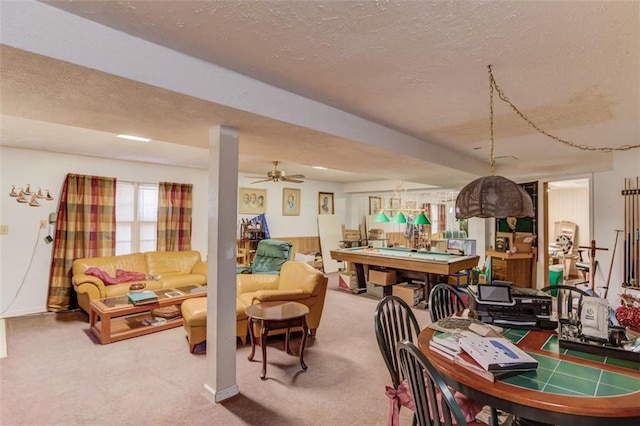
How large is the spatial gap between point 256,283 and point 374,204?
5.73m

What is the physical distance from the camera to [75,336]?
3.73m

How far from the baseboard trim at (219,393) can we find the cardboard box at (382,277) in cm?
343

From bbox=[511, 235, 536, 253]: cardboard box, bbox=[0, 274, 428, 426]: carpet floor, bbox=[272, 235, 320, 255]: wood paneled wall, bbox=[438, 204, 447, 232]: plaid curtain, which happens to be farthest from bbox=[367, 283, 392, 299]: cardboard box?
bbox=[438, 204, 447, 232]: plaid curtain

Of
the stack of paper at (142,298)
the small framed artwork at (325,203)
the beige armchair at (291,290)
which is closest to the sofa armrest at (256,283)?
the beige armchair at (291,290)

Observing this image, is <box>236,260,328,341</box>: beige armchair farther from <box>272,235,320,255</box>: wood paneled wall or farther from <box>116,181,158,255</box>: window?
<box>272,235,320,255</box>: wood paneled wall

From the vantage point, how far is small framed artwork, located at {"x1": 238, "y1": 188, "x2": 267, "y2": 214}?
7.01 m

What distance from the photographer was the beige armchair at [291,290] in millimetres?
3461

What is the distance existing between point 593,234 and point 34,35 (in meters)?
6.23

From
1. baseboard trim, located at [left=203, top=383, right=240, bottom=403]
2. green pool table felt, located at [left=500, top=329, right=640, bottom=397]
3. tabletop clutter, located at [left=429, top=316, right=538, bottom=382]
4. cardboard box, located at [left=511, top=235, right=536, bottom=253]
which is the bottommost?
baseboard trim, located at [left=203, top=383, right=240, bottom=403]

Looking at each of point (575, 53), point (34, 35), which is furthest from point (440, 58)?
point (34, 35)

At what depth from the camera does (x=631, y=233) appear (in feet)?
13.1

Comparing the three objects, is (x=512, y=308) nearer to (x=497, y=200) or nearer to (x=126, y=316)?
(x=497, y=200)

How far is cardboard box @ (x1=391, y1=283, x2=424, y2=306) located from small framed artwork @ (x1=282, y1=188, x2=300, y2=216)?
11.3 ft

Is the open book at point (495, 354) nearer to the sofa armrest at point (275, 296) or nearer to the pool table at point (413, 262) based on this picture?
the sofa armrest at point (275, 296)
